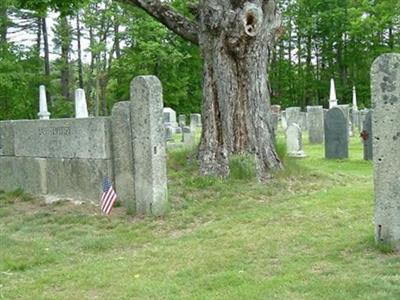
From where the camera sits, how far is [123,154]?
26.5ft

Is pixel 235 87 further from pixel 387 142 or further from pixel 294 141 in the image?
pixel 294 141

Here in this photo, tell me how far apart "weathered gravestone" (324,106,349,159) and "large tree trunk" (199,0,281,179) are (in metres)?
4.32

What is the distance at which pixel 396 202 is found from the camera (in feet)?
17.2

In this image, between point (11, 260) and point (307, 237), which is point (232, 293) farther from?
point (11, 260)

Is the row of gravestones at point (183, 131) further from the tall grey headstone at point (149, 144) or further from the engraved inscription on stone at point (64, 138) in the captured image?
the tall grey headstone at point (149, 144)

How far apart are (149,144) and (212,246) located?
210cm

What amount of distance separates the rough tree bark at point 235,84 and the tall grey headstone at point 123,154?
2031 mm

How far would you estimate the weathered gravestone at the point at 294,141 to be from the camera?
1497cm

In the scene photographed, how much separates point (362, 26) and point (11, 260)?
38012 mm

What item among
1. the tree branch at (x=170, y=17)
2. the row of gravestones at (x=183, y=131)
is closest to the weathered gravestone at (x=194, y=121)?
the row of gravestones at (x=183, y=131)

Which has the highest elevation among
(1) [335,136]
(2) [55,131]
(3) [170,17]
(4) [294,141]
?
(3) [170,17]

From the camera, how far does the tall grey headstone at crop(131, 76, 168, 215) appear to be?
7574 mm

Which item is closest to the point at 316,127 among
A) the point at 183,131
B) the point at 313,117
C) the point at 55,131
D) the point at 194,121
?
the point at 313,117

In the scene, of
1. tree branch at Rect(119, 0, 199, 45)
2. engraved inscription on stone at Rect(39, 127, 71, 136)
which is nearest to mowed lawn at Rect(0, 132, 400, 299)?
engraved inscription on stone at Rect(39, 127, 71, 136)
